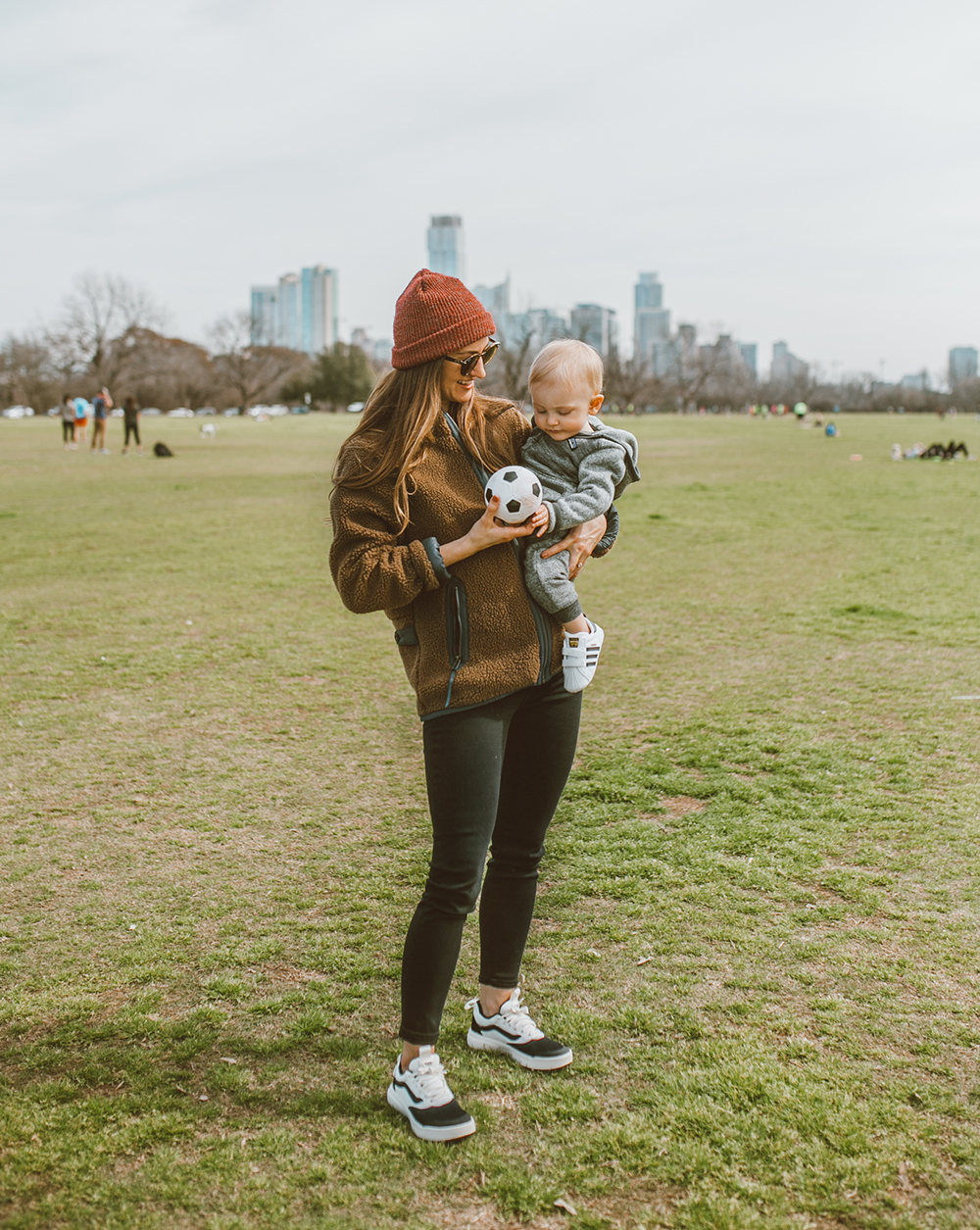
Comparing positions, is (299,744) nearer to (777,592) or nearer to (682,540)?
(777,592)

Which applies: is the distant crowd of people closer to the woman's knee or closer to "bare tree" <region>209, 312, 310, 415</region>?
the woman's knee

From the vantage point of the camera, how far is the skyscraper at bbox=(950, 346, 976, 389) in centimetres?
12975

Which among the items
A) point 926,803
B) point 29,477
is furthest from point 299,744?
Result: point 29,477

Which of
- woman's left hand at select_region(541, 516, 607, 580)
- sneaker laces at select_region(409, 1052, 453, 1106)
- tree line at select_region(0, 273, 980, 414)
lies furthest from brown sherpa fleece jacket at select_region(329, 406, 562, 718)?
tree line at select_region(0, 273, 980, 414)

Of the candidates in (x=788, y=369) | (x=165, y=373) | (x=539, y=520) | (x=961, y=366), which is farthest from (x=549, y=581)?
(x=961, y=366)

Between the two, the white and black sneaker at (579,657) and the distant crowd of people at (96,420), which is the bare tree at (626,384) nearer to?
the distant crowd of people at (96,420)

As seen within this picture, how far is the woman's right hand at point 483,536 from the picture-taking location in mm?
2477

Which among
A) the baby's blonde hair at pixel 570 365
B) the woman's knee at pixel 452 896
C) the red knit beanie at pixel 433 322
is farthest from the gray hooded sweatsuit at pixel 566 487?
the woman's knee at pixel 452 896

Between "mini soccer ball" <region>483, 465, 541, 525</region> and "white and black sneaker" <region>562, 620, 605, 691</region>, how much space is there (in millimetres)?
380

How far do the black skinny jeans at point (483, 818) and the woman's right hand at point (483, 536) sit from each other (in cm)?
38

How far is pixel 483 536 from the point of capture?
2484 millimetres

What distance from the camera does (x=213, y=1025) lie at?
3137 mm

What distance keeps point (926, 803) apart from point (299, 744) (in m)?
3.16

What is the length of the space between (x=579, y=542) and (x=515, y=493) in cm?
34
